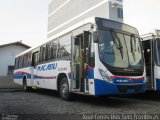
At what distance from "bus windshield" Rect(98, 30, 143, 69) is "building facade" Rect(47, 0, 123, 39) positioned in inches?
1163

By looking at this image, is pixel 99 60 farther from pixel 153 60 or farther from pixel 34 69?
pixel 34 69

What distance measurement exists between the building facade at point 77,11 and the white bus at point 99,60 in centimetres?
2901

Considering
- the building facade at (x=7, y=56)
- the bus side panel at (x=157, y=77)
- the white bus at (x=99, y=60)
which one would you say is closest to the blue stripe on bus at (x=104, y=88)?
the white bus at (x=99, y=60)

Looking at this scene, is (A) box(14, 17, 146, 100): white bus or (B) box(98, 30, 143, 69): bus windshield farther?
(B) box(98, 30, 143, 69): bus windshield

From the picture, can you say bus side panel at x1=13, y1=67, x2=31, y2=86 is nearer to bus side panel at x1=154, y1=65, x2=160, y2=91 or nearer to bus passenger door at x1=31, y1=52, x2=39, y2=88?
bus passenger door at x1=31, y1=52, x2=39, y2=88

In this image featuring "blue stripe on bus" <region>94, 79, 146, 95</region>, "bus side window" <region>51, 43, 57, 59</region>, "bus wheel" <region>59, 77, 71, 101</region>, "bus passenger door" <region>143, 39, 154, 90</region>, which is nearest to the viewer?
"blue stripe on bus" <region>94, 79, 146, 95</region>

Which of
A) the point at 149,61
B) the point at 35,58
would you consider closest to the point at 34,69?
the point at 35,58

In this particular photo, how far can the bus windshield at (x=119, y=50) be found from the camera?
7.96m

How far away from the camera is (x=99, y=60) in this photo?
7.80 metres

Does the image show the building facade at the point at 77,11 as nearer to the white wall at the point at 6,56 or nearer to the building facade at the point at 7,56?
the building facade at the point at 7,56

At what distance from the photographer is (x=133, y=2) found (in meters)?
18.7

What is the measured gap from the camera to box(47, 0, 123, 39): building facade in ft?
126

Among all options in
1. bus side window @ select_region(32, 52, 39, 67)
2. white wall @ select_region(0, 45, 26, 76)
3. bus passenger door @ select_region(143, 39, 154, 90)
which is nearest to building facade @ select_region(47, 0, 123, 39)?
white wall @ select_region(0, 45, 26, 76)

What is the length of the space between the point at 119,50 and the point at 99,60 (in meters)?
0.94
